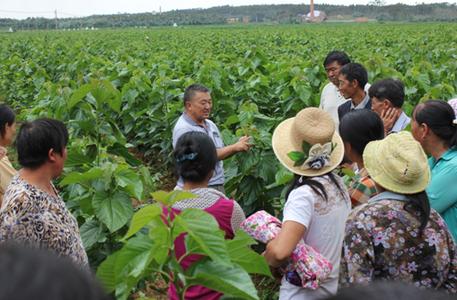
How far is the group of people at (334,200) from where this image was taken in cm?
234

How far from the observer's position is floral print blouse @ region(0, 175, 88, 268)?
2.57 meters

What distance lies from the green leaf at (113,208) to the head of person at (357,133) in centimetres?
124

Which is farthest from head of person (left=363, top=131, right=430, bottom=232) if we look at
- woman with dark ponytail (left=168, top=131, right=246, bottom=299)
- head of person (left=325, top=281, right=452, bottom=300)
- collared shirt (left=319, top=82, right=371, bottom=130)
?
collared shirt (left=319, top=82, right=371, bottom=130)

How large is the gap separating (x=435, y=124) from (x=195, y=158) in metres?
1.23

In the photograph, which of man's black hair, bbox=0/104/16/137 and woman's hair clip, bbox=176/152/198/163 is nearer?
woman's hair clip, bbox=176/152/198/163

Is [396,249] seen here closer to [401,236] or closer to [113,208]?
[401,236]

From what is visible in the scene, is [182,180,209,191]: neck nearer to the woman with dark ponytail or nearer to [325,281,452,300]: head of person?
the woman with dark ponytail

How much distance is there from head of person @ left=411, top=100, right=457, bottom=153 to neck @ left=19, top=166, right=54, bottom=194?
1809 millimetres

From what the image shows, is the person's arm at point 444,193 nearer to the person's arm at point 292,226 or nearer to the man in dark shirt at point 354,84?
the person's arm at point 292,226

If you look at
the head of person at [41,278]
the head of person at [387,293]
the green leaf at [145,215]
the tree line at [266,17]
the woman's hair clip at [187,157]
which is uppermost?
the head of person at [41,278]

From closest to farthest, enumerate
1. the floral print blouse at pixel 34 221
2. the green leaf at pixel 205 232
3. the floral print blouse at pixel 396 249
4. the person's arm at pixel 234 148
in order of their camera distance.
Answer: the green leaf at pixel 205 232, the floral print blouse at pixel 396 249, the floral print blouse at pixel 34 221, the person's arm at pixel 234 148

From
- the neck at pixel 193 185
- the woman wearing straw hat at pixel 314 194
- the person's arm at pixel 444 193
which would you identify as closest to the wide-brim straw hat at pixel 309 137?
the woman wearing straw hat at pixel 314 194

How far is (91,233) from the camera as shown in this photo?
11.9 ft

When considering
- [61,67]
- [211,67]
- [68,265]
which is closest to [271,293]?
[68,265]
